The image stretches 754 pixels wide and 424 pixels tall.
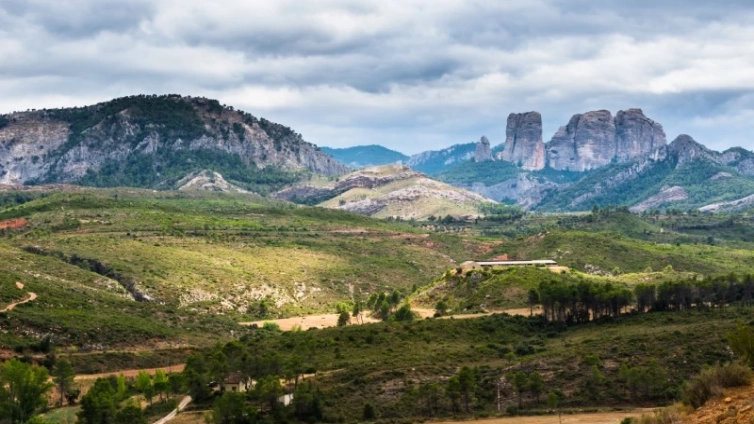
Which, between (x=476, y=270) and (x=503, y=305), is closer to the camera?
(x=503, y=305)

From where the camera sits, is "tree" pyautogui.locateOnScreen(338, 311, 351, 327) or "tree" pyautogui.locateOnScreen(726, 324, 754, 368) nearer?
"tree" pyautogui.locateOnScreen(726, 324, 754, 368)

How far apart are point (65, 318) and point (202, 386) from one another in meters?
44.9

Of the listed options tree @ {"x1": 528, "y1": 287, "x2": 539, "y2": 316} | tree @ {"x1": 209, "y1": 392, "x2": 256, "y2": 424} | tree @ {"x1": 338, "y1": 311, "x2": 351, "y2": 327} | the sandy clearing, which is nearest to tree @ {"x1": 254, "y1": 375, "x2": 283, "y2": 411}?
tree @ {"x1": 209, "y1": 392, "x2": 256, "y2": 424}

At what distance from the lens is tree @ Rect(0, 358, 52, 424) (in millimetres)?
97062

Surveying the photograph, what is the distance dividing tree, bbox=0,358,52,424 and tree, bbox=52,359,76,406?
796 centimetres

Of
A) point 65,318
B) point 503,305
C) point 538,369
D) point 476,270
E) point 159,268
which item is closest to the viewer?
point 538,369

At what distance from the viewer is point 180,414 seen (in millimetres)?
103000

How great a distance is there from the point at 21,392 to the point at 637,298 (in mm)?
104235

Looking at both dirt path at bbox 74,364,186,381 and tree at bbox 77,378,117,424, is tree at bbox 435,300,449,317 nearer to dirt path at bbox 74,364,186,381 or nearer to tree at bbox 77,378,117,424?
dirt path at bbox 74,364,186,381

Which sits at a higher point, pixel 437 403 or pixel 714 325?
pixel 714 325

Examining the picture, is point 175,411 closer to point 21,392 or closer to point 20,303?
point 21,392

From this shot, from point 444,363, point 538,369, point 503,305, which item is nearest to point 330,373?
point 444,363

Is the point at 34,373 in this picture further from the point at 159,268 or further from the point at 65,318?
the point at 159,268

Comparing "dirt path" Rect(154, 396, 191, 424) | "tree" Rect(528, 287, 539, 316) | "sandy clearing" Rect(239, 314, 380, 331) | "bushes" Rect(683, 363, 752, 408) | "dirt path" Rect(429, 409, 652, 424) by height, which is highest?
"bushes" Rect(683, 363, 752, 408)
